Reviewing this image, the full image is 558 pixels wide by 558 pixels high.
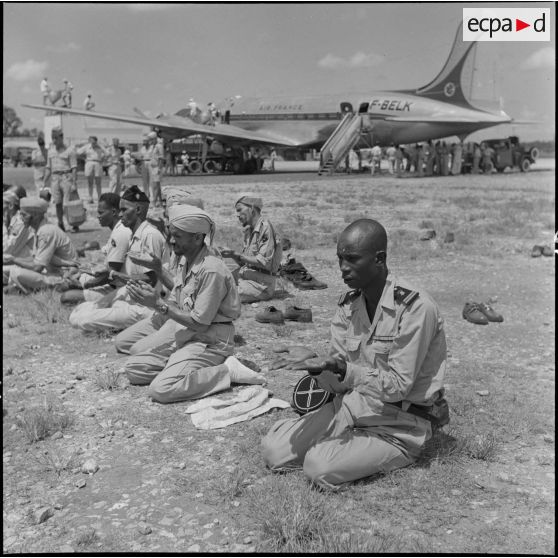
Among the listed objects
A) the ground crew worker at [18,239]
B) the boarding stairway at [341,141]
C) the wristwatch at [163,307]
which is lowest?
the wristwatch at [163,307]

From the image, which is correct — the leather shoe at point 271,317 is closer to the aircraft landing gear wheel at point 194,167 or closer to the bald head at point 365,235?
the bald head at point 365,235

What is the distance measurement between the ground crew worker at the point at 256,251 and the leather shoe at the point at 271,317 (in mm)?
703

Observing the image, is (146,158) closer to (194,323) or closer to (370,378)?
(194,323)

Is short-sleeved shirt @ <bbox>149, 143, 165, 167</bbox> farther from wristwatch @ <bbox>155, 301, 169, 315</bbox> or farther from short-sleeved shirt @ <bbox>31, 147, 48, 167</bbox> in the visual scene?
wristwatch @ <bbox>155, 301, 169, 315</bbox>

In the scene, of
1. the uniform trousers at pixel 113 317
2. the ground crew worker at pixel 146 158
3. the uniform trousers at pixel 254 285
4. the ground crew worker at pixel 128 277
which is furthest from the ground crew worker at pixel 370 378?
the ground crew worker at pixel 146 158

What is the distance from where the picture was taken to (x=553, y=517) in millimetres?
3289

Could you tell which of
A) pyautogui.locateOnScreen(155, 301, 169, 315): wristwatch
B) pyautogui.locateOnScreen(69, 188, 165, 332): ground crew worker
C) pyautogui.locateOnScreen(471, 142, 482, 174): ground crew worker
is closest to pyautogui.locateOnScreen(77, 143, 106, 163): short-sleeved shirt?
pyautogui.locateOnScreen(69, 188, 165, 332): ground crew worker

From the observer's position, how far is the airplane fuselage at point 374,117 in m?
31.2

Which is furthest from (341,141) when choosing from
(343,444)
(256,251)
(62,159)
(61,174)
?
(343,444)

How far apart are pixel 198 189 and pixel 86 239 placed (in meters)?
9.01

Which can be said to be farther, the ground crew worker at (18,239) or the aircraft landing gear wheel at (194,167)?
the aircraft landing gear wheel at (194,167)

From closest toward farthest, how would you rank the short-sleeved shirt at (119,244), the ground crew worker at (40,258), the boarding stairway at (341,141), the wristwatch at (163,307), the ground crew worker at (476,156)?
1. the wristwatch at (163,307)
2. the short-sleeved shirt at (119,244)
3. the ground crew worker at (40,258)
4. the boarding stairway at (341,141)
5. the ground crew worker at (476,156)

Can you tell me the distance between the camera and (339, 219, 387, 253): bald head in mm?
3361

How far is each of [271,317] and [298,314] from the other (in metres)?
0.30
